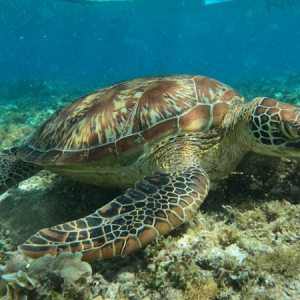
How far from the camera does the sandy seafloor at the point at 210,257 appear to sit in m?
1.61

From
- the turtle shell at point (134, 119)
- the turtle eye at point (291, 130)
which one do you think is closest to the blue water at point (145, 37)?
the turtle shell at point (134, 119)

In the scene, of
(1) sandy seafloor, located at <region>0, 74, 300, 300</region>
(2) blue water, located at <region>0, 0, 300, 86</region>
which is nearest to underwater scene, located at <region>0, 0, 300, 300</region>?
(1) sandy seafloor, located at <region>0, 74, 300, 300</region>

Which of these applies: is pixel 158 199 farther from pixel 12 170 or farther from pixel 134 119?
pixel 12 170

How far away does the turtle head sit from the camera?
2477 mm

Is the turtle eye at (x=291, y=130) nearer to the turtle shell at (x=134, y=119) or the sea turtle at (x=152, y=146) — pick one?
the sea turtle at (x=152, y=146)

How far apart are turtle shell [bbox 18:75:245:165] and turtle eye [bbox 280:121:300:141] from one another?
0.80 metres

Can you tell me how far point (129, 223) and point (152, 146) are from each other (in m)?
1.19

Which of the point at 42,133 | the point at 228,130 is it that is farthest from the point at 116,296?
the point at 42,133

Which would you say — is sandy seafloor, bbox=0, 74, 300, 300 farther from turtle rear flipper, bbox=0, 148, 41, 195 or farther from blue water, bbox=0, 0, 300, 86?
blue water, bbox=0, 0, 300, 86

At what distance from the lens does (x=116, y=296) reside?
177 centimetres

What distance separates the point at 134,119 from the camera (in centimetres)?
309

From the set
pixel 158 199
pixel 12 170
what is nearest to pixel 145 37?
pixel 12 170

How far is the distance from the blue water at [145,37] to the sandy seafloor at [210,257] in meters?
41.5

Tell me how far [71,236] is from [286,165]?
7.99ft
